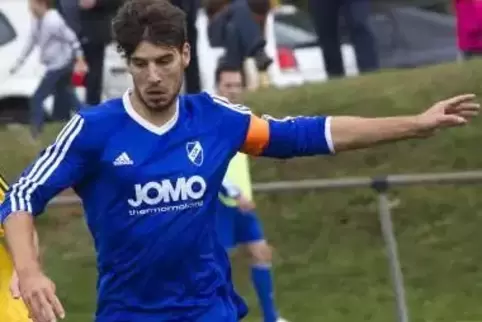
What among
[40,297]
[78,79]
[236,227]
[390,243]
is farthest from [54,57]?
[40,297]

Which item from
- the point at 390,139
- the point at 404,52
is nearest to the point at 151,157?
the point at 390,139

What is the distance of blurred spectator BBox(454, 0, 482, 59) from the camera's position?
12633 mm

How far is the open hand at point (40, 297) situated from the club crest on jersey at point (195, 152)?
2.65ft

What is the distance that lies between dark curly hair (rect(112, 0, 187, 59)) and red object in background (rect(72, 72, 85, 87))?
30.0ft

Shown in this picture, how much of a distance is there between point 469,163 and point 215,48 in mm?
3092

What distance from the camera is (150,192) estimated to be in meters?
5.93

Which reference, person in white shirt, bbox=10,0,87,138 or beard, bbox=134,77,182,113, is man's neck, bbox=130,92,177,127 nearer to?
beard, bbox=134,77,182,113

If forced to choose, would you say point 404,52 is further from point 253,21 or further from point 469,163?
point 469,163

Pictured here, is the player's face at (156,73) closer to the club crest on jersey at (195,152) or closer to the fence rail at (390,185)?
the club crest on jersey at (195,152)

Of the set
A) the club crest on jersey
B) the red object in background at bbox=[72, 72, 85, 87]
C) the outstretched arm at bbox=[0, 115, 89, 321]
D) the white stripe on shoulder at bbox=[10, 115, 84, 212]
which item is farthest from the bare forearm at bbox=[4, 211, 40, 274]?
the red object in background at bbox=[72, 72, 85, 87]

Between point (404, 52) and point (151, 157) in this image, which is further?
point (404, 52)

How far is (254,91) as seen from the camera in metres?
13.8

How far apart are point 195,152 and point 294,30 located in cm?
1177

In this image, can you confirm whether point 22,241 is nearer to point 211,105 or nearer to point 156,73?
point 156,73
